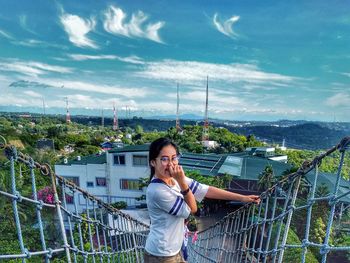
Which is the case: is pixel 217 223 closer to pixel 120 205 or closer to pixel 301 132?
pixel 120 205

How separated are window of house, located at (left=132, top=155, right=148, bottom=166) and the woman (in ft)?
33.0

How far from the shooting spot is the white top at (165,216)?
4.21 feet

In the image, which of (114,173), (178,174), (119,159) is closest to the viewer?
(178,174)

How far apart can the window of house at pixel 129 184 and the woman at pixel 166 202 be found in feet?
34.3

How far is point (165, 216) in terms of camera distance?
1.33 metres

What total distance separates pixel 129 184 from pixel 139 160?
1197 mm

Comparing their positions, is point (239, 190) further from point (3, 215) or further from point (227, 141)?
point (227, 141)

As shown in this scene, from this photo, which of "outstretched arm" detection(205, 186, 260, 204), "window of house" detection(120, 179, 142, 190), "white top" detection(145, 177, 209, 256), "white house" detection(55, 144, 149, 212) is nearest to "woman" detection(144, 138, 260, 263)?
"white top" detection(145, 177, 209, 256)

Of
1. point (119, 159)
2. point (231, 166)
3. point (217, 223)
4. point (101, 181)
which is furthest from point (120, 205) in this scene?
point (217, 223)

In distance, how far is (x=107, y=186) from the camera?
40.0 ft

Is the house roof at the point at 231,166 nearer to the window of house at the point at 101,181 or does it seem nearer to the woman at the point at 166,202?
the window of house at the point at 101,181

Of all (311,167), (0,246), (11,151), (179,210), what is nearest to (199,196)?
(179,210)

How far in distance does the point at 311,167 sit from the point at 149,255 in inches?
34.3

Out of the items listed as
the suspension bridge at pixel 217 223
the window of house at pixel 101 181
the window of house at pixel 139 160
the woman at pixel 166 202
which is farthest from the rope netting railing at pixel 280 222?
the window of house at pixel 101 181
